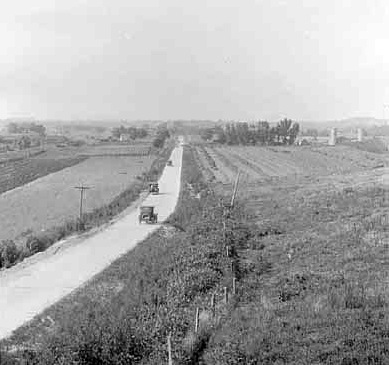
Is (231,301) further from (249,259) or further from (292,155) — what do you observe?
(292,155)

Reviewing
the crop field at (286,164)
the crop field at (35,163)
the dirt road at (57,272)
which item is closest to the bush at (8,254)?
the dirt road at (57,272)

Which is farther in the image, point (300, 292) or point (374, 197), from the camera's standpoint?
point (374, 197)

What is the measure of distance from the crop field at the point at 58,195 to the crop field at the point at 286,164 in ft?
31.1

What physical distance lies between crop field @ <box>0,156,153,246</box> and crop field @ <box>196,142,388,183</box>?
373 inches

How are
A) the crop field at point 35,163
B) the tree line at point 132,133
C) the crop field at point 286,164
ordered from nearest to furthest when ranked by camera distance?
the crop field at point 35,163 < the crop field at point 286,164 < the tree line at point 132,133

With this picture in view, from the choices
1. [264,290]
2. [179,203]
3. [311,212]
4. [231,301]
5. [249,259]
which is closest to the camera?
[231,301]

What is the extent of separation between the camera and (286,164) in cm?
6656

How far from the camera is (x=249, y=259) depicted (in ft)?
58.6

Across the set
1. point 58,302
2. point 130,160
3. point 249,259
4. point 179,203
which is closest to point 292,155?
point 130,160

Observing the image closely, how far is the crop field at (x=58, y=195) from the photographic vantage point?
3052cm

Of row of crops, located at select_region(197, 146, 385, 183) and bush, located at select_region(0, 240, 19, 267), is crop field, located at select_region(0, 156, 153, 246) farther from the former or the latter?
row of crops, located at select_region(197, 146, 385, 183)

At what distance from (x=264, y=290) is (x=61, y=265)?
7885 millimetres

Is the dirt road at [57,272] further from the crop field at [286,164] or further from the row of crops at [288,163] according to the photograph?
the row of crops at [288,163]

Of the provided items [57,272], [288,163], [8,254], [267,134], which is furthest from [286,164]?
[57,272]
